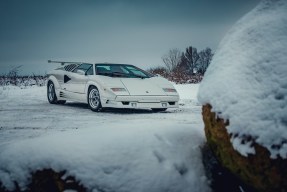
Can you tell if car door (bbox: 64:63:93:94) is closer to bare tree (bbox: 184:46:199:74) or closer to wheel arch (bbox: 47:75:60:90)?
wheel arch (bbox: 47:75:60:90)

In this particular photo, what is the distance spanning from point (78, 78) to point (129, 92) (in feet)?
6.46

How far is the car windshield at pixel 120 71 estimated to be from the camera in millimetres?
8453

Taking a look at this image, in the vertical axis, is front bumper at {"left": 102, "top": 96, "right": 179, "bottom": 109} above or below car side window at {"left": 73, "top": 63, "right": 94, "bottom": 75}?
below

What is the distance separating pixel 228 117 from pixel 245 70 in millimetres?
352

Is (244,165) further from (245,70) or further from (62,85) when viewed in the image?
(62,85)

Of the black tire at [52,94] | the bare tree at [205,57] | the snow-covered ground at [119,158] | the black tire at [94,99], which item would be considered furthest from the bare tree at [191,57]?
the snow-covered ground at [119,158]

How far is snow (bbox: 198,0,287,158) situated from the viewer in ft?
6.08

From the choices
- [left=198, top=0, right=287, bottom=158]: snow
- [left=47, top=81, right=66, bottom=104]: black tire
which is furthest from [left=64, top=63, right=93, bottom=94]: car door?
[left=198, top=0, right=287, bottom=158]: snow

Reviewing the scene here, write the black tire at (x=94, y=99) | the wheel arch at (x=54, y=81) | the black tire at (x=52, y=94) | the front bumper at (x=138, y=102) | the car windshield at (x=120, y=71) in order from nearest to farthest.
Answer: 1. the front bumper at (x=138, y=102)
2. the black tire at (x=94, y=99)
3. the car windshield at (x=120, y=71)
4. the wheel arch at (x=54, y=81)
5. the black tire at (x=52, y=94)

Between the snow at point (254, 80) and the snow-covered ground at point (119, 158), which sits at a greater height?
the snow at point (254, 80)

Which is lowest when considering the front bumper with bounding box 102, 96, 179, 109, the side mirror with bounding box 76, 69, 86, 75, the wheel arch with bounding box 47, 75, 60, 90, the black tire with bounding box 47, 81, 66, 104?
the front bumper with bounding box 102, 96, 179, 109

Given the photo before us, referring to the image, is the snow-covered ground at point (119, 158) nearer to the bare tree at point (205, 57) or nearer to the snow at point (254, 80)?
the snow at point (254, 80)

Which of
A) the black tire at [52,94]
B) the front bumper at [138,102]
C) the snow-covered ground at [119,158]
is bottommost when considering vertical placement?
the snow-covered ground at [119,158]

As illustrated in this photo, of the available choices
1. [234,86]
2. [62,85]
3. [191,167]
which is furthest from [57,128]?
[62,85]
